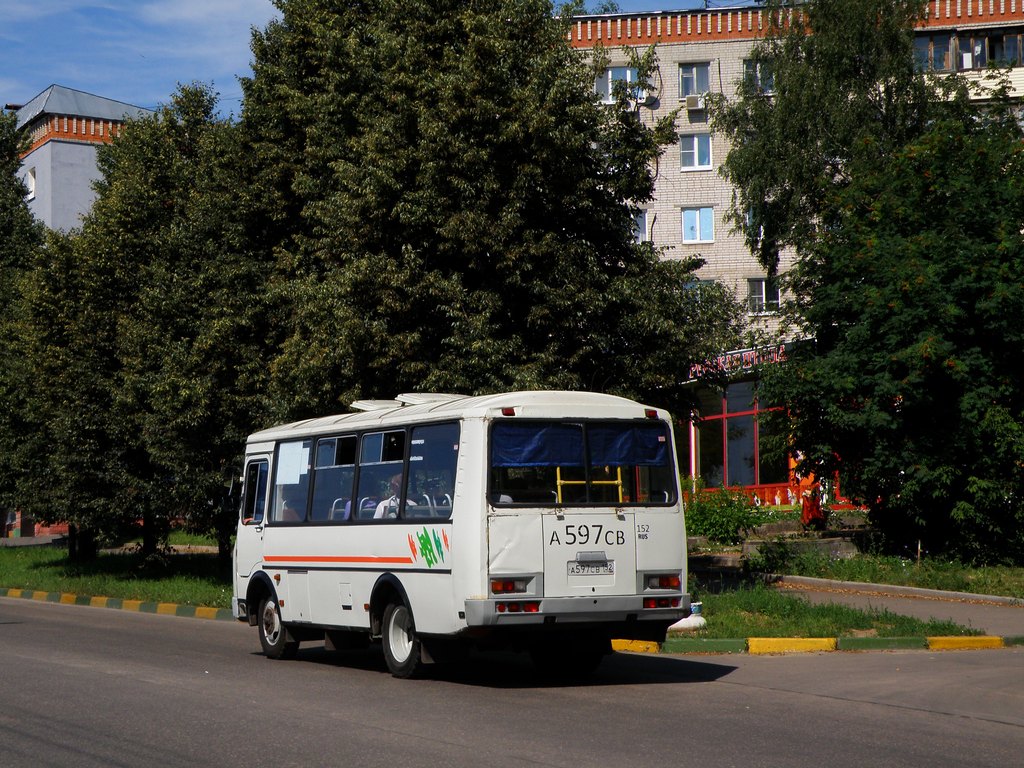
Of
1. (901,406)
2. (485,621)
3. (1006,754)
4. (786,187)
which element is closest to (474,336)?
(485,621)

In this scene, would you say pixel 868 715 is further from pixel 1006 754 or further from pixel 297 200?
pixel 297 200

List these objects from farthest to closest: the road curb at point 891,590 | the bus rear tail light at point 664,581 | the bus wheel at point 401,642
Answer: the road curb at point 891,590, the bus wheel at point 401,642, the bus rear tail light at point 664,581

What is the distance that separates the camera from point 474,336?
18.3 m

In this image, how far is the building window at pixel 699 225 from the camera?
169 ft

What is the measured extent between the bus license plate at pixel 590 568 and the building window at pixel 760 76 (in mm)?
30811

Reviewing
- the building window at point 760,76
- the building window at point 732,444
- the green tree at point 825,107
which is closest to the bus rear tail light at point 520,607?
the green tree at point 825,107

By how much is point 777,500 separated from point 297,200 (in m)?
21.0

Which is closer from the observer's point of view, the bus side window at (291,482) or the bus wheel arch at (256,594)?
the bus side window at (291,482)

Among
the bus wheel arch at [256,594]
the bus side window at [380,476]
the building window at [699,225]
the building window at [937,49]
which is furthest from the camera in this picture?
the building window at [699,225]

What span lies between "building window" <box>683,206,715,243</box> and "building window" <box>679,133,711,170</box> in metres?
1.78

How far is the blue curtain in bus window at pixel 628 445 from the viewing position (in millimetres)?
12445

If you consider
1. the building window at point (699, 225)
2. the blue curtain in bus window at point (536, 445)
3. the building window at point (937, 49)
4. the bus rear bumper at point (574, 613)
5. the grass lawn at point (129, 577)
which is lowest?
the grass lawn at point (129, 577)

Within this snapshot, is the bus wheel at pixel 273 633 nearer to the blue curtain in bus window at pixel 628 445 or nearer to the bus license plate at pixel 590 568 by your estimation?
the bus license plate at pixel 590 568

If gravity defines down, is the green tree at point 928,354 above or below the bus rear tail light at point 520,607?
above
